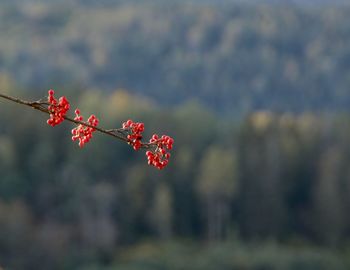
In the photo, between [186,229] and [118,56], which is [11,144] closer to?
[186,229]

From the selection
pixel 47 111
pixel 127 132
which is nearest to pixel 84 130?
pixel 127 132

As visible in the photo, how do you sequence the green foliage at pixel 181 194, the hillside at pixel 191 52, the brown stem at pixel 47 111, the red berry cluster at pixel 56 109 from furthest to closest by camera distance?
the hillside at pixel 191 52 < the green foliage at pixel 181 194 < the red berry cluster at pixel 56 109 < the brown stem at pixel 47 111

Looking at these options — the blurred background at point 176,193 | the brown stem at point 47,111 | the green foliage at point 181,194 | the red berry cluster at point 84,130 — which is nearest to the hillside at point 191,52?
the blurred background at point 176,193

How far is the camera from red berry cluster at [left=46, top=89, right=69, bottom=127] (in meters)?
6.08

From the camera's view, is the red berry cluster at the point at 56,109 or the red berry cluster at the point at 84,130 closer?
the red berry cluster at the point at 56,109

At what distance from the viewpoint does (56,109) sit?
20.1 ft

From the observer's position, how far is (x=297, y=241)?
72.0 meters

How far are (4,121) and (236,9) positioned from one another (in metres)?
121

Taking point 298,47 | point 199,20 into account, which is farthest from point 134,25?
point 298,47

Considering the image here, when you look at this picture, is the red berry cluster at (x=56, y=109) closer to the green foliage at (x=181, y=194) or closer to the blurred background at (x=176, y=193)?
the blurred background at (x=176, y=193)

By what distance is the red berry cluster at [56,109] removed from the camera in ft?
20.0

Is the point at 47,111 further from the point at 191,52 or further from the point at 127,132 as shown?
the point at 191,52

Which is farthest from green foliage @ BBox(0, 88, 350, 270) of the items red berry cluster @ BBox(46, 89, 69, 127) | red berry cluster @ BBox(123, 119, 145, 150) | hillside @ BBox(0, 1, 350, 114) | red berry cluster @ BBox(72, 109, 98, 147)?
hillside @ BBox(0, 1, 350, 114)

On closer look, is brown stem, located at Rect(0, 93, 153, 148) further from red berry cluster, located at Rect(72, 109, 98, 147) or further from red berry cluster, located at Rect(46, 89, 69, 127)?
red berry cluster, located at Rect(72, 109, 98, 147)
